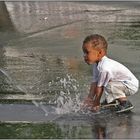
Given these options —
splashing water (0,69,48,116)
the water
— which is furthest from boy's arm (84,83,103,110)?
splashing water (0,69,48,116)

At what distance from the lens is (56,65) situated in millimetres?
10836

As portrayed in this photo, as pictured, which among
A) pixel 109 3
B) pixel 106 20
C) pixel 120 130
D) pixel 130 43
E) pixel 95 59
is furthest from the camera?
pixel 109 3

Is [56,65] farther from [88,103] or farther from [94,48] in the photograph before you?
[94,48]

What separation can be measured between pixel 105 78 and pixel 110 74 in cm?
8

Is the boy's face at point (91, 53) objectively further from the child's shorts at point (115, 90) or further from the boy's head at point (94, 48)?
the child's shorts at point (115, 90)

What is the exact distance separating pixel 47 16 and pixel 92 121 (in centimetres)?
1068

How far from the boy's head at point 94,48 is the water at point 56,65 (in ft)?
2.32

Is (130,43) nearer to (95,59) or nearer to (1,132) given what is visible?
(95,59)

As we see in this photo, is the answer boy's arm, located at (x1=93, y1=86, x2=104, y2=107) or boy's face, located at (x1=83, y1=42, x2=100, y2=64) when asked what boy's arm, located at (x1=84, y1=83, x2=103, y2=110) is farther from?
boy's face, located at (x1=83, y1=42, x2=100, y2=64)

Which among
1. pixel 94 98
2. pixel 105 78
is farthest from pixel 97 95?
pixel 105 78

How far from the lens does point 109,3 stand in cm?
2105

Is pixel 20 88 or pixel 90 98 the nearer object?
pixel 90 98

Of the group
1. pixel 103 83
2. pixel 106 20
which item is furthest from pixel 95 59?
pixel 106 20

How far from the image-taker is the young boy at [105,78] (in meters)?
7.75
